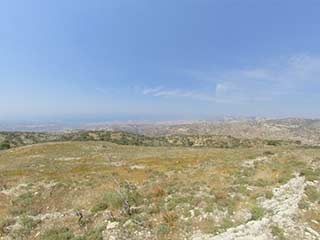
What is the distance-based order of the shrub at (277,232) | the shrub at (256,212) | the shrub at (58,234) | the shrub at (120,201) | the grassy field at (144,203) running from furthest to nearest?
1. the shrub at (120,201)
2. the shrub at (256,212)
3. the grassy field at (144,203)
4. the shrub at (58,234)
5. the shrub at (277,232)

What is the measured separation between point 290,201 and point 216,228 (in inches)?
224

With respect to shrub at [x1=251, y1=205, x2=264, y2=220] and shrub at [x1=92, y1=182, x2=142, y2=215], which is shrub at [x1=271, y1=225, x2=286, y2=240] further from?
shrub at [x1=92, y1=182, x2=142, y2=215]

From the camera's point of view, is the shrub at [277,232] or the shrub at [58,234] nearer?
the shrub at [277,232]

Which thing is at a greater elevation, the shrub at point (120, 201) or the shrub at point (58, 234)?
the shrub at point (120, 201)

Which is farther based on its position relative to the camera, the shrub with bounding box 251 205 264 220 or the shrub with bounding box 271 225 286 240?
the shrub with bounding box 251 205 264 220

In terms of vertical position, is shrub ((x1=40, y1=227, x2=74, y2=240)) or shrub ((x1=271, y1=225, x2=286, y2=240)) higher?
shrub ((x1=271, y1=225, x2=286, y2=240))

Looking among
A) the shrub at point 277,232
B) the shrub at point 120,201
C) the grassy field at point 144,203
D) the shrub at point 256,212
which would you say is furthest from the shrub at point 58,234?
the shrub at point 277,232

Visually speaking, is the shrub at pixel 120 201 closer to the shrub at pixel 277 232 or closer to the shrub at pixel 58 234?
the shrub at pixel 58 234

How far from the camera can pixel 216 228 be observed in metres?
15.9

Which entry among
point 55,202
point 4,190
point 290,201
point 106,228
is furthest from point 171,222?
point 4,190

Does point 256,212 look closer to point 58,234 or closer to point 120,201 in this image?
point 120,201

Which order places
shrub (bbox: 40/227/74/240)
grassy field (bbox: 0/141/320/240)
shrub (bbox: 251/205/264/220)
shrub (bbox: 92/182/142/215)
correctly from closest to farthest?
shrub (bbox: 40/227/74/240) → grassy field (bbox: 0/141/320/240) → shrub (bbox: 251/205/264/220) → shrub (bbox: 92/182/142/215)

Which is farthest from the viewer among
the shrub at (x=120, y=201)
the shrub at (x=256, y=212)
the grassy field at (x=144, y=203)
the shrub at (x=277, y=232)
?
the shrub at (x=120, y=201)

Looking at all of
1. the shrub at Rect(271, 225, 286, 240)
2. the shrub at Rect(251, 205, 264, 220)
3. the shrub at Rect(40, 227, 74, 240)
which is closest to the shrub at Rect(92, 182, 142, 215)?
the shrub at Rect(40, 227, 74, 240)
